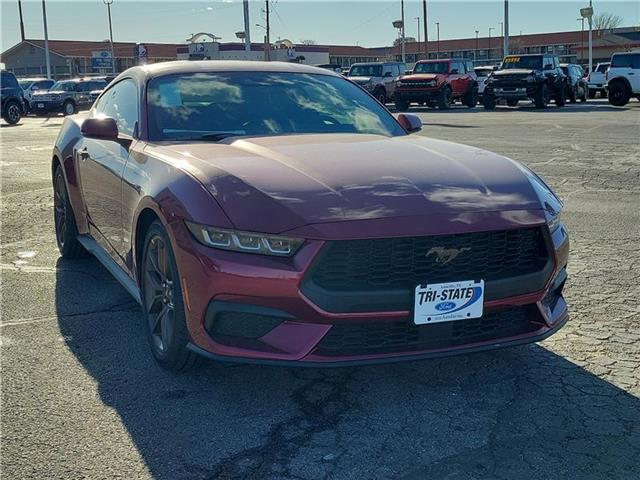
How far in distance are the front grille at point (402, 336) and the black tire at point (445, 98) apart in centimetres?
2619

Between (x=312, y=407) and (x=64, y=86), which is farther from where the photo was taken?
(x=64, y=86)

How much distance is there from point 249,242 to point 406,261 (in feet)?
2.15

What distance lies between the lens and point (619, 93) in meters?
27.0

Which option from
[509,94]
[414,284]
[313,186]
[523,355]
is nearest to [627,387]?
[523,355]

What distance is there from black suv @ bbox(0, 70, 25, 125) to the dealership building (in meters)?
38.4

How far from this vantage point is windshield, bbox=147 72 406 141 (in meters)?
4.29

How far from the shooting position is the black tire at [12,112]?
26031 millimetres

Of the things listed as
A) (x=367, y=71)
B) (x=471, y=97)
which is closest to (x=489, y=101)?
(x=471, y=97)

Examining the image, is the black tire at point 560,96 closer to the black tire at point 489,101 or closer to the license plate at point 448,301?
the black tire at point 489,101

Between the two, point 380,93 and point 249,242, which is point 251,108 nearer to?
point 249,242

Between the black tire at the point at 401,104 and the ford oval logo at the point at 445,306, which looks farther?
the black tire at the point at 401,104

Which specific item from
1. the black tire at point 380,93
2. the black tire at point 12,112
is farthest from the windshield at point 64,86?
the black tire at point 380,93

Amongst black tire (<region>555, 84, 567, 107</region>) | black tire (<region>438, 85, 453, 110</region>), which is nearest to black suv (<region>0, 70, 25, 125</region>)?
black tire (<region>438, 85, 453, 110</region>)

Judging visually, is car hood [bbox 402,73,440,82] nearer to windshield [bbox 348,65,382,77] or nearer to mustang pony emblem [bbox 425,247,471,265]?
windshield [bbox 348,65,382,77]
